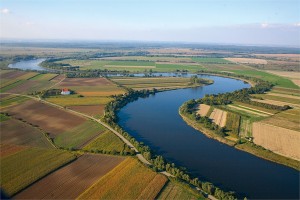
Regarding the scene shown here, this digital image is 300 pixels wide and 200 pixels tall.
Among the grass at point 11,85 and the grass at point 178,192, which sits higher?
the grass at point 11,85

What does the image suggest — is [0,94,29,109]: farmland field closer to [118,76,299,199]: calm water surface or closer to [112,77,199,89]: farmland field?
[118,76,299,199]: calm water surface

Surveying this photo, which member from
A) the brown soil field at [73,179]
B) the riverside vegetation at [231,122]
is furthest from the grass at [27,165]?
the riverside vegetation at [231,122]

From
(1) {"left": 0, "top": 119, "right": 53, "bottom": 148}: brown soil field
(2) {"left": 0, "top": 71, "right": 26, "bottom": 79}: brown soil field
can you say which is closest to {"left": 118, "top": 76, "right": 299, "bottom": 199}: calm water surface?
(1) {"left": 0, "top": 119, "right": 53, "bottom": 148}: brown soil field

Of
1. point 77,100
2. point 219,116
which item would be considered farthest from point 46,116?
point 219,116

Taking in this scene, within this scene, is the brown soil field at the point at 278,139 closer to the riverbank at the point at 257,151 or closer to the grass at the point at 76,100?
the riverbank at the point at 257,151

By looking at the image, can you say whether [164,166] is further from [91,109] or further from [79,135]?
[91,109]

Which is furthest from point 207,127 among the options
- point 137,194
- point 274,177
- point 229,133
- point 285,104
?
point 285,104

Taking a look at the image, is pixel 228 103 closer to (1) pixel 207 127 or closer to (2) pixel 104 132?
(1) pixel 207 127
